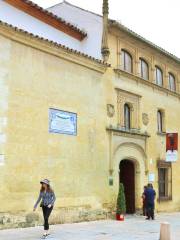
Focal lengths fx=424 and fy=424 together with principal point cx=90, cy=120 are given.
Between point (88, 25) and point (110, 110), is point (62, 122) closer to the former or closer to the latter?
point (110, 110)

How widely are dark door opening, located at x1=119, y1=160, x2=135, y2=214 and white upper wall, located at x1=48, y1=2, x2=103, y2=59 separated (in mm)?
5700

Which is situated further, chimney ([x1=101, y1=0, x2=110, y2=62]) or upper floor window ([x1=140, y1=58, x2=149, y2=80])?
upper floor window ([x1=140, y1=58, x2=149, y2=80])

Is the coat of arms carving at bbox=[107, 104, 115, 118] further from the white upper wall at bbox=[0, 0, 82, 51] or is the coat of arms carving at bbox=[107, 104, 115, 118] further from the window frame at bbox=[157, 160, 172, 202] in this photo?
the window frame at bbox=[157, 160, 172, 202]

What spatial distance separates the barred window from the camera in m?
22.6

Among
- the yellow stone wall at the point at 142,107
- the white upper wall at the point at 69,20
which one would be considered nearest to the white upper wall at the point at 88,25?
the white upper wall at the point at 69,20

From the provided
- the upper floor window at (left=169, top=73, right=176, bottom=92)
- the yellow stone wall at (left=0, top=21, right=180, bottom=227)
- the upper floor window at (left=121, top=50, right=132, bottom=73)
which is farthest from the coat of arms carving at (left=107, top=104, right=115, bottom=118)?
the upper floor window at (left=169, top=73, right=176, bottom=92)

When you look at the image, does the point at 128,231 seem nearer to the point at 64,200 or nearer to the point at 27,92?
the point at 64,200

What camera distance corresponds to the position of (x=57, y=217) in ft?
52.0

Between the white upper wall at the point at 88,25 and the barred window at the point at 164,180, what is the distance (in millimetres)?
7107

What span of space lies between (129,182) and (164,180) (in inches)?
114

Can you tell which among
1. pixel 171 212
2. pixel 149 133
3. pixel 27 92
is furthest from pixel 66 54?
pixel 171 212

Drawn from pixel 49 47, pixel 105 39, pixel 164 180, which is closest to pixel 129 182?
pixel 164 180

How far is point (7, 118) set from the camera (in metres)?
14.5

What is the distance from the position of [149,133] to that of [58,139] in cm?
710
